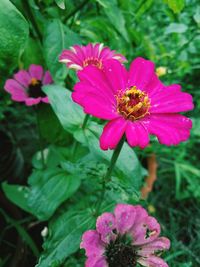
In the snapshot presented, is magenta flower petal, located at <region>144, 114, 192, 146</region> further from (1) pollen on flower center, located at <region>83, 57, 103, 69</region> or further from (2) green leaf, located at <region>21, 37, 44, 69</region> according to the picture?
(2) green leaf, located at <region>21, 37, 44, 69</region>

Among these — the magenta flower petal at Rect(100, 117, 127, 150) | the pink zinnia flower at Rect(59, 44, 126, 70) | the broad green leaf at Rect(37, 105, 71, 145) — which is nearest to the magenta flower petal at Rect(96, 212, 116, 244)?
the magenta flower petal at Rect(100, 117, 127, 150)

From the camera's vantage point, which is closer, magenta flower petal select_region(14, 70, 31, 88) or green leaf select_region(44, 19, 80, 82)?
green leaf select_region(44, 19, 80, 82)

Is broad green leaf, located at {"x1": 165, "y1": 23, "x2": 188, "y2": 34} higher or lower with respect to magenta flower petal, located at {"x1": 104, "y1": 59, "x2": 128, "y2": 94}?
lower

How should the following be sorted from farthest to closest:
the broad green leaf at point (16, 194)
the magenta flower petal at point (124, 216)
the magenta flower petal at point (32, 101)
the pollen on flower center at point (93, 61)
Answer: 1. the broad green leaf at point (16, 194)
2. the magenta flower petal at point (32, 101)
3. the pollen on flower center at point (93, 61)
4. the magenta flower petal at point (124, 216)

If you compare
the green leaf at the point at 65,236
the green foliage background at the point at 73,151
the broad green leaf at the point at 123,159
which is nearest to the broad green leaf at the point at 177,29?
the green foliage background at the point at 73,151

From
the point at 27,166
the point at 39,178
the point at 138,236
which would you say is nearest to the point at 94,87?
the point at 138,236

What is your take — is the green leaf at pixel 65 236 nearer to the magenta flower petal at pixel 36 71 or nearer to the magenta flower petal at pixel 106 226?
the magenta flower petal at pixel 106 226
